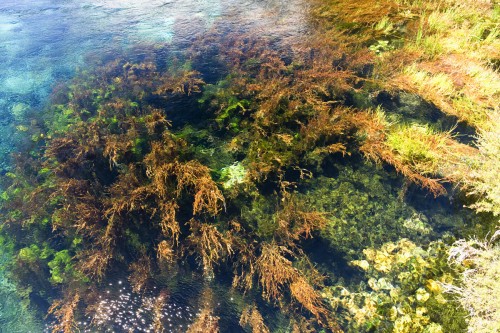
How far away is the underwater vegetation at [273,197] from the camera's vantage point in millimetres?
4461

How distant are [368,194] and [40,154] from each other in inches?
256

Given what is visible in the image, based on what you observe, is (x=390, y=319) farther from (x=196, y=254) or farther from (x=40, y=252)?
(x=40, y=252)

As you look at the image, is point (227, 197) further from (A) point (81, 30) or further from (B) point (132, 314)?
(A) point (81, 30)


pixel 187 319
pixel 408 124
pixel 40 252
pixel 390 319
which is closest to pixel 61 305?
pixel 40 252

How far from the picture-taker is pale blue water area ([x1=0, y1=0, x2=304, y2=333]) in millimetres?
7594

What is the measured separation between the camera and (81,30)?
8.92 meters

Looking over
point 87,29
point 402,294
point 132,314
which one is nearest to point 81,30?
point 87,29

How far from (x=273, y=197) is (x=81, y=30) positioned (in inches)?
320

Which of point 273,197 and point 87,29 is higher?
point 87,29

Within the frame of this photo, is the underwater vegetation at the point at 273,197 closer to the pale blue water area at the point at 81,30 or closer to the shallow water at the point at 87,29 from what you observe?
the pale blue water area at the point at 81,30

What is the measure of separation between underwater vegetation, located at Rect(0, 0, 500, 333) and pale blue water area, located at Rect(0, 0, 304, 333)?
1717 mm

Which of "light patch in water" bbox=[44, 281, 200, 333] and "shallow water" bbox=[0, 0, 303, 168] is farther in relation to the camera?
"shallow water" bbox=[0, 0, 303, 168]

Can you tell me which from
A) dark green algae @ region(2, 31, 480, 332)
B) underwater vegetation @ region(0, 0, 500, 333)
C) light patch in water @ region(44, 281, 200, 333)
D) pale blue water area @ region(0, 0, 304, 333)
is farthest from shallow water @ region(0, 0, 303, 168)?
light patch in water @ region(44, 281, 200, 333)

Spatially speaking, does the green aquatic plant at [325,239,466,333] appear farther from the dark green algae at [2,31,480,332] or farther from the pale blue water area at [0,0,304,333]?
the pale blue water area at [0,0,304,333]
